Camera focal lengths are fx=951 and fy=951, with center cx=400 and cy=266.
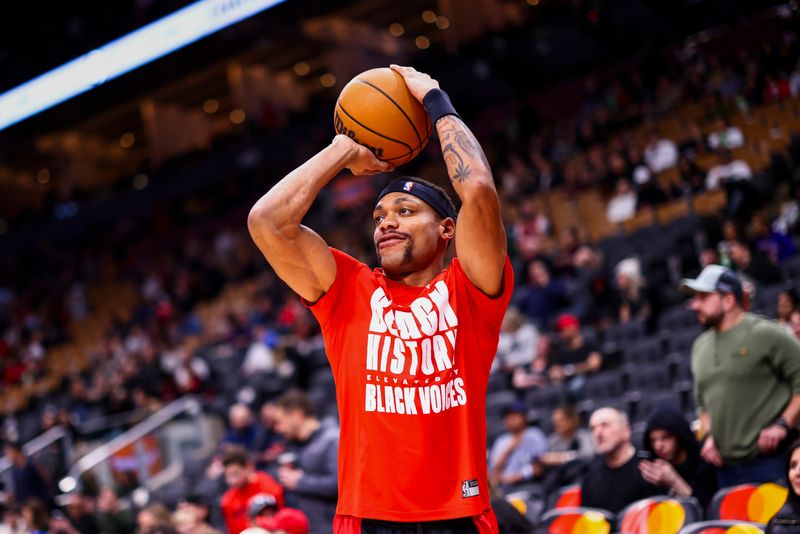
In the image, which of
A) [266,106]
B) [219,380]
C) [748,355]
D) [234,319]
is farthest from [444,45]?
[748,355]

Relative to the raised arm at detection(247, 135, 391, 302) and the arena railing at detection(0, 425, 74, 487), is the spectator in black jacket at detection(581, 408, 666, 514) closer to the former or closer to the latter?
Result: the raised arm at detection(247, 135, 391, 302)

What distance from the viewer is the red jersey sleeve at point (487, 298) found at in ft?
8.51

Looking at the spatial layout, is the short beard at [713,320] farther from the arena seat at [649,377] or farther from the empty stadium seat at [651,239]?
the empty stadium seat at [651,239]

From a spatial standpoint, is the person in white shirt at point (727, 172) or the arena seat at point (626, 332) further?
the person in white shirt at point (727, 172)

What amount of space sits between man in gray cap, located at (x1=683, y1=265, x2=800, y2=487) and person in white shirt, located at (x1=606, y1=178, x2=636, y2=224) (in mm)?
6271

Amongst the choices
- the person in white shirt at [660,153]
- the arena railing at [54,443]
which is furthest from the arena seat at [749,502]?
the arena railing at [54,443]

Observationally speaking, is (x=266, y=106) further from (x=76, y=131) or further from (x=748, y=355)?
(x=748, y=355)

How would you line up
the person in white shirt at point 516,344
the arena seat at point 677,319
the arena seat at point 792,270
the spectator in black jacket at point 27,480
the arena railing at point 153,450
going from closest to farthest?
the arena seat at point 792,270, the arena seat at point 677,319, the person in white shirt at point 516,344, the spectator in black jacket at point 27,480, the arena railing at point 153,450

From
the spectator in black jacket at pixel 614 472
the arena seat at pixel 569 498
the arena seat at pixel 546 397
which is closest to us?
the spectator in black jacket at pixel 614 472

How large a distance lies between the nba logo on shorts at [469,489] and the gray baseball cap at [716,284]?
2505 millimetres

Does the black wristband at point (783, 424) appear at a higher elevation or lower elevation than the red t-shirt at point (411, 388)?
lower

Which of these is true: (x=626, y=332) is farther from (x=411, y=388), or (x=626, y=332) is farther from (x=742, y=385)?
(x=411, y=388)

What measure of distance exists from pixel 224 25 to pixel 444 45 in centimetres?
431

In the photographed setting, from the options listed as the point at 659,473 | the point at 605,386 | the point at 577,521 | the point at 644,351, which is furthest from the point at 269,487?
the point at 644,351
